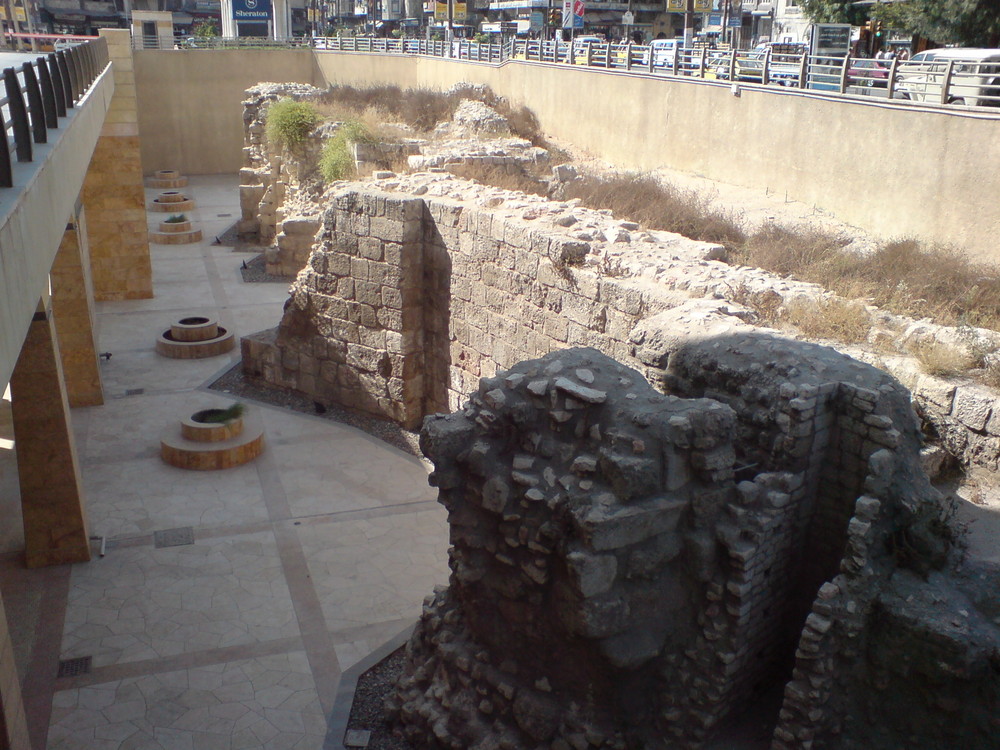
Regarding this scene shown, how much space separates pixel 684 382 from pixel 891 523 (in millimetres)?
1654

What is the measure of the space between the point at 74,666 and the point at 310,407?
Result: 533cm

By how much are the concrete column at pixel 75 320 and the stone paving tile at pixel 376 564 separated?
4542 millimetres

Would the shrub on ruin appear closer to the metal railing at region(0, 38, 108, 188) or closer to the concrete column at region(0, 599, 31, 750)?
the metal railing at region(0, 38, 108, 188)

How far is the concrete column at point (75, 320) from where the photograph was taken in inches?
419

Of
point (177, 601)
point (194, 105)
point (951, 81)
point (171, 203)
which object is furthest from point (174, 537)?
point (194, 105)

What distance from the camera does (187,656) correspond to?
6.89 metres

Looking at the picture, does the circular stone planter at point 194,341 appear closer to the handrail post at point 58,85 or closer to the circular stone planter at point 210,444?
the circular stone planter at point 210,444

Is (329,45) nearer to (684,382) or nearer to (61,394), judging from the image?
(61,394)

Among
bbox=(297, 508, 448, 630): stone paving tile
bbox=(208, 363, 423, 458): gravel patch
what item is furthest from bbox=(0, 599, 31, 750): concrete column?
bbox=(208, 363, 423, 458): gravel patch

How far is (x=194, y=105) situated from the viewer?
95.5ft

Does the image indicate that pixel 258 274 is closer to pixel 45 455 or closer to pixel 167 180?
pixel 45 455

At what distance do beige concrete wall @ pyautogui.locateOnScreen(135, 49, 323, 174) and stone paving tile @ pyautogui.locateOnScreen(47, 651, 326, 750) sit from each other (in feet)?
83.7

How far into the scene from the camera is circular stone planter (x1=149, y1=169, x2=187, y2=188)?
26.8m

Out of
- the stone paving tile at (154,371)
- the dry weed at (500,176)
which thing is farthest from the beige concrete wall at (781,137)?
the stone paving tile at (154,371)
